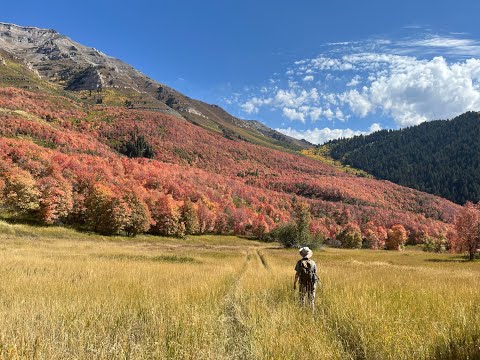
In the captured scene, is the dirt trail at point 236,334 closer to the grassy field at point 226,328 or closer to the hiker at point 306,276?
the grassy field at point 226,328

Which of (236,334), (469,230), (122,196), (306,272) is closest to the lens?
(236,334)

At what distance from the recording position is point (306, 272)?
448 inches

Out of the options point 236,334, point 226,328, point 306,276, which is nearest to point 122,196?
point 306,276

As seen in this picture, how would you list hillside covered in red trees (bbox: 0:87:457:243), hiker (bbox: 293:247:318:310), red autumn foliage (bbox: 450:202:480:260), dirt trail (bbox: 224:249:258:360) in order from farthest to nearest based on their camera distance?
hillside covered in red trees (bbox: 0:87:457:243)
red autumn foliage (bbox: 450:202:480:260)
hiker (bbox: 293:247:318:310)
dirt trail (bbox: 224:249:258:360)

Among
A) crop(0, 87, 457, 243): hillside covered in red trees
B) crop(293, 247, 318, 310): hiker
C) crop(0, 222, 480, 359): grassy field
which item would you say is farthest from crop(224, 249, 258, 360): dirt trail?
crop(0, 87, 457, 243): hillside covered in red trees

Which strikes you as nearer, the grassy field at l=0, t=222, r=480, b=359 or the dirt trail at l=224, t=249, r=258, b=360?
the grassy field at l=0, t=222, r=480, b=359

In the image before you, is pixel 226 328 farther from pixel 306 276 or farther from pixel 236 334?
pixel 306 276

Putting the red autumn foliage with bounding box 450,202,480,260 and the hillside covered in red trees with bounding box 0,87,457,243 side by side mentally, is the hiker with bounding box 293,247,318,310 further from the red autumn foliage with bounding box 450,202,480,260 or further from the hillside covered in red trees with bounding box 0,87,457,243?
the hillside covered in red trees with bounding box 0,87,457,243

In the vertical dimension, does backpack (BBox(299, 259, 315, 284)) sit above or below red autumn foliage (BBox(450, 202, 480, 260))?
below

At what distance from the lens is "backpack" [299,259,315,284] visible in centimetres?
1129

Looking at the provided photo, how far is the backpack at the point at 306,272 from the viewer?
11.3 meters

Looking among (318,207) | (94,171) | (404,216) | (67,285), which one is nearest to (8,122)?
(94,171)

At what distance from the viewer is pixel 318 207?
17738 centimetres

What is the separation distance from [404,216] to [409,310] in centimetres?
17865
